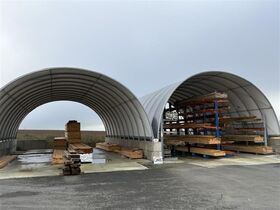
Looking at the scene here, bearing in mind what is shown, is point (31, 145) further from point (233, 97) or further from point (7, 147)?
point (233, 97)

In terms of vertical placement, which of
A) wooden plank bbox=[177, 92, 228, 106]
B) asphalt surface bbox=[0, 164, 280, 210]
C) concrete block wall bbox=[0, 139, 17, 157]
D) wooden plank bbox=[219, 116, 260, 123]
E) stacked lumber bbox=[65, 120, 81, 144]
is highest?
wooden plank bbox=[177, 92, 228, 106]

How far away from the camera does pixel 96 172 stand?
43.7 feet

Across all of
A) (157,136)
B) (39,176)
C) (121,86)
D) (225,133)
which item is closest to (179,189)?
(39,176)

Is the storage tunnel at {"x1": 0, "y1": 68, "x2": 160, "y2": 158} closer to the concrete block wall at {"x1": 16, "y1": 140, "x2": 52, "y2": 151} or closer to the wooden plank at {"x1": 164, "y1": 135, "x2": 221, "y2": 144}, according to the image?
the wooden plank at {"x1": 164, "y1": 135, "x2": 221, "y2": 144}

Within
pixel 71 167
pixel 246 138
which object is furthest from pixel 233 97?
pixel 71 167

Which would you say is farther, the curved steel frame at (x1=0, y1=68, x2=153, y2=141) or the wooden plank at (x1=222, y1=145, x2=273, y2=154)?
the wooden plank at (x1=222, y1=145, x2=273, y2=154)

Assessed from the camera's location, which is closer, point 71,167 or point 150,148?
point 71,167

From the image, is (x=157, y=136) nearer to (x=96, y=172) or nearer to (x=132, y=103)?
(x=132, y=103)

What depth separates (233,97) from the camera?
21.2 m

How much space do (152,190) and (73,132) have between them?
12.6m

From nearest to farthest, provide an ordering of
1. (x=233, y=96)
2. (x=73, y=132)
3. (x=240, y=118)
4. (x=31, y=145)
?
1. (x=240, y=118)
2. (x=73, y=132)
3. (x=233, y=96)
4. (x=31, y=145)

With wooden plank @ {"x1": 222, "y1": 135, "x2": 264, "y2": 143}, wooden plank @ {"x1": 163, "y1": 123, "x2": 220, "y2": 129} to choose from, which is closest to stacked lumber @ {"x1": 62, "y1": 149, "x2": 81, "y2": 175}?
wooden plank @ {"x1": 163, "y1": 123, "x2": 220, "y2": 129}

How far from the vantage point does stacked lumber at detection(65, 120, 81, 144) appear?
20.8 meters

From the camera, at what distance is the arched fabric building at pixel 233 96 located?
1825cm
